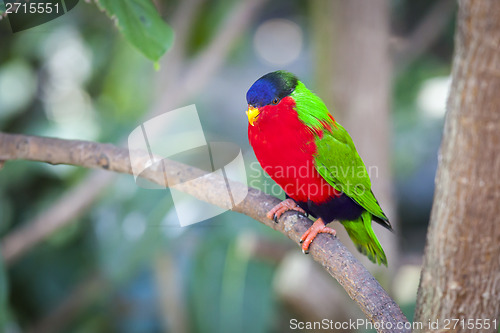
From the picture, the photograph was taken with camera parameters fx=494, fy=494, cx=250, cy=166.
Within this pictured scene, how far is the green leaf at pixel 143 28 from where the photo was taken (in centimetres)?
140

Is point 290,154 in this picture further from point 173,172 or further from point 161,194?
Answer: point 161,194

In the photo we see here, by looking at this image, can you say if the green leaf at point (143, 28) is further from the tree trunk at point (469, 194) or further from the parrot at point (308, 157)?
the tree trunk at point (469, 194)

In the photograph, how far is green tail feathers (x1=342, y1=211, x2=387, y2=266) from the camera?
1.52 meters

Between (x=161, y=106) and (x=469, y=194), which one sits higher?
(x=469, y=194)

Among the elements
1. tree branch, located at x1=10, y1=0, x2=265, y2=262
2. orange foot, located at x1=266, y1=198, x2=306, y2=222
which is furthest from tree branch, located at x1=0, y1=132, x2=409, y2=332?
tree branch, located at x1=10, y1=0, x2=265, y2=262

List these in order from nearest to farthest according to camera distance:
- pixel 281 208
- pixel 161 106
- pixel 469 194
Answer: pixel 469 194 < pixel 281 208 < pixel 161 106

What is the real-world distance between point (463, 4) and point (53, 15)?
135 centimetres

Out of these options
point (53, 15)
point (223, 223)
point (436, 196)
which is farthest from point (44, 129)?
point (436, 196)

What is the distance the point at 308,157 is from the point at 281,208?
22 cm

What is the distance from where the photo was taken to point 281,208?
155 centimetres

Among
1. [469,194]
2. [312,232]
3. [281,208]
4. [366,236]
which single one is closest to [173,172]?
[281,208]

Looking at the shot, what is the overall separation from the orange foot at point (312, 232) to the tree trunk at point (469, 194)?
0.43 m

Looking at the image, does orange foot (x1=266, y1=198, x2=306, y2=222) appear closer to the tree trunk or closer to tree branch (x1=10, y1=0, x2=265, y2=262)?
the tree trunk

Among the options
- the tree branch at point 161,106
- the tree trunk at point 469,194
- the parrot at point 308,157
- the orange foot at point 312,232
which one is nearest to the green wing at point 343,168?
the parrot at point 308,157
